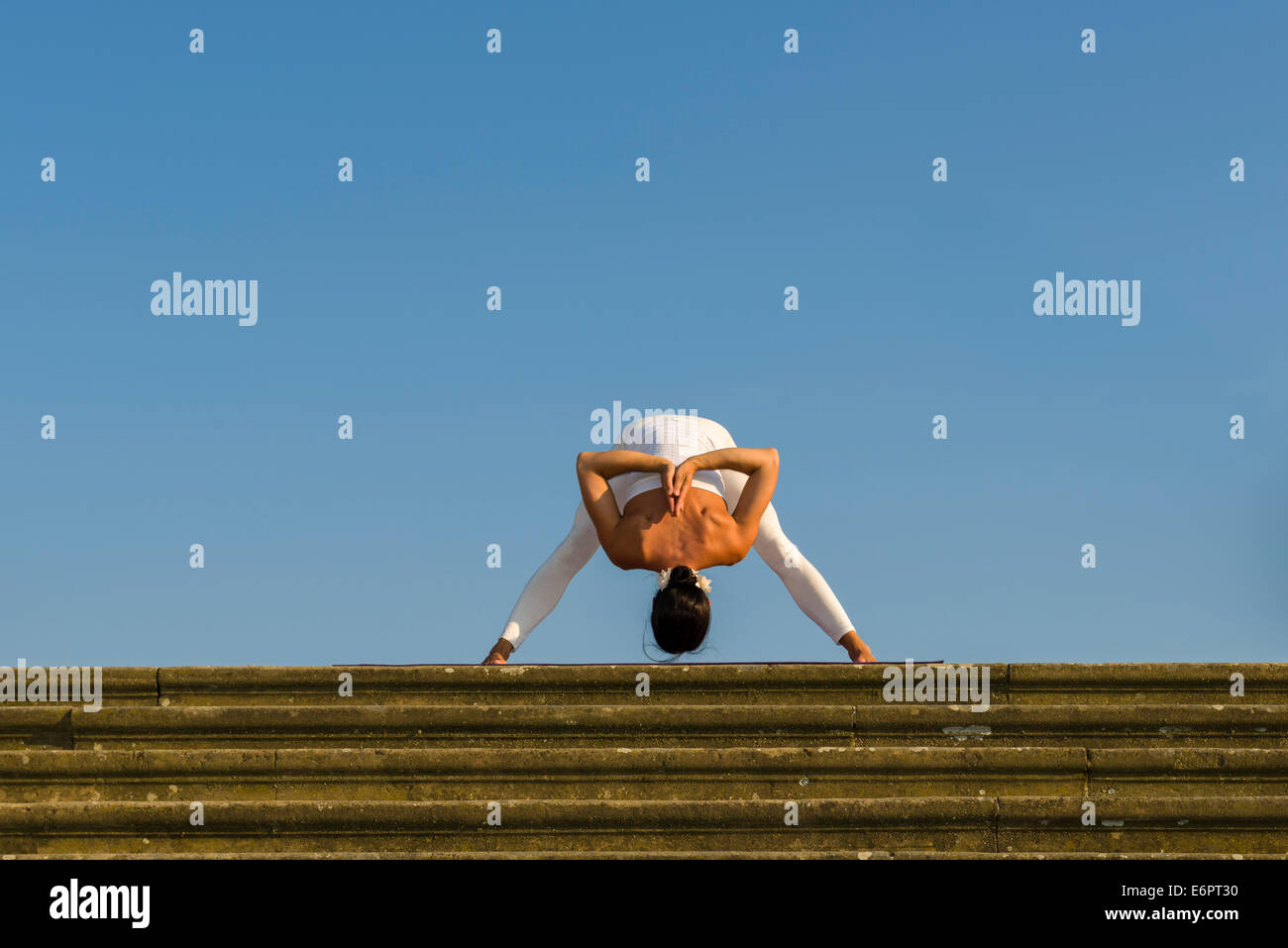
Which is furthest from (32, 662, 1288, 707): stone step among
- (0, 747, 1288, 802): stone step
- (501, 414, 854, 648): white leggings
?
(501, 414, 854, 648): white leggings

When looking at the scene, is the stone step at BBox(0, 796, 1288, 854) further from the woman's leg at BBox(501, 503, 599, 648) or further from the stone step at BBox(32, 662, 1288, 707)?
the woman's leg at BBox(501, 503, 599, 648)

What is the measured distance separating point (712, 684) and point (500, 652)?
1790 millimetres

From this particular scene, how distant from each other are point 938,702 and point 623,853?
59.3 inches

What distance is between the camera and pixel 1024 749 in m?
5.02

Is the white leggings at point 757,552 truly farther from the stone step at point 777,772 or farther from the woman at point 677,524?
the stone step at point 777,772

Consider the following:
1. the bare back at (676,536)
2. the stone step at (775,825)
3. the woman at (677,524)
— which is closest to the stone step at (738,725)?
the stone step at (775,825)

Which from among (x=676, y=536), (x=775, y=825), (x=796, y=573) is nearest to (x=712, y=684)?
(x=775, y=825)

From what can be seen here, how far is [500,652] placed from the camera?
Answer: 692 centimetres

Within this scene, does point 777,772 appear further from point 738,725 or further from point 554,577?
point 554,577

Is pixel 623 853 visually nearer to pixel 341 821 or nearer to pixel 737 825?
pixel 737 825

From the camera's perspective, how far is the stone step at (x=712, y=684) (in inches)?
214

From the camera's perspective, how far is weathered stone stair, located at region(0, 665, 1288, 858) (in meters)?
4.73
